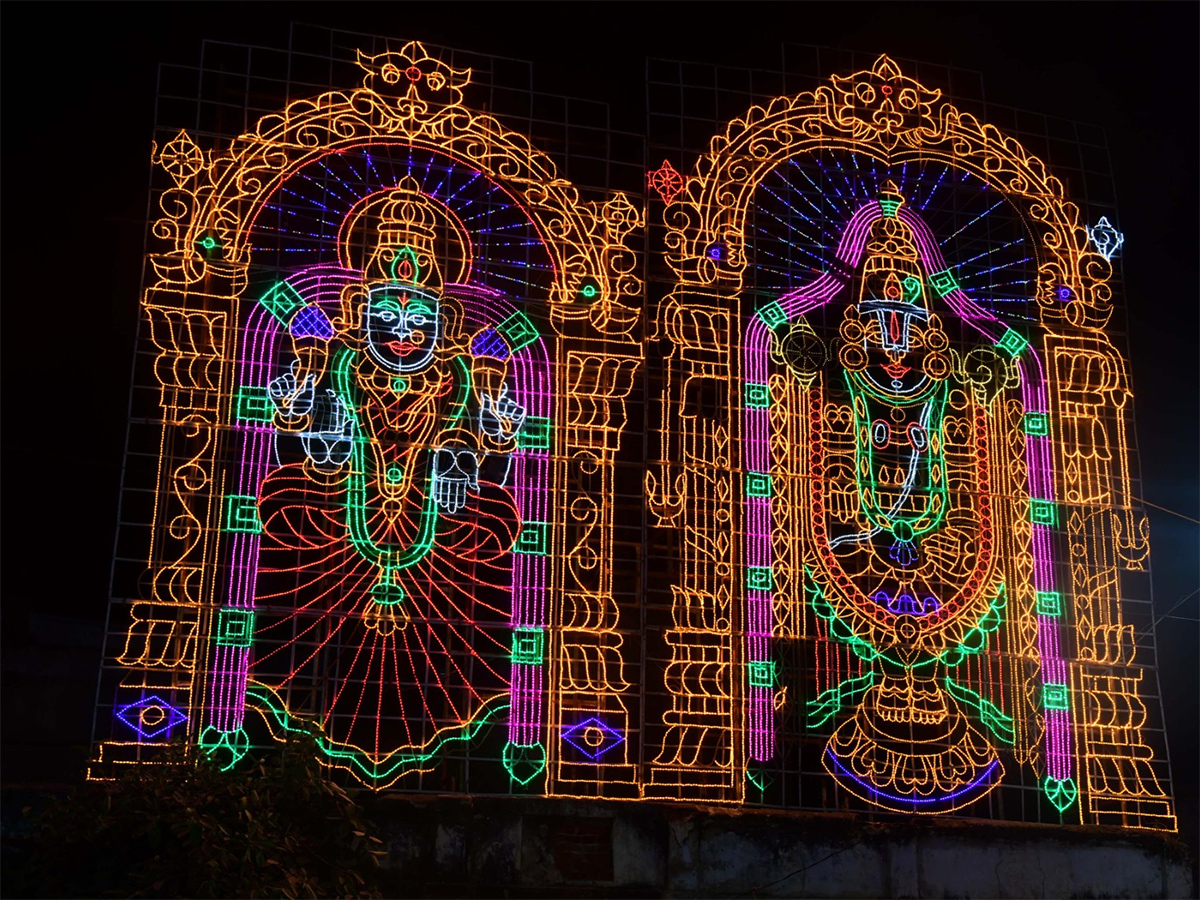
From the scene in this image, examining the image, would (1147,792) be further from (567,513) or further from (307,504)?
(307,504)

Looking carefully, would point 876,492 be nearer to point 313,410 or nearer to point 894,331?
point 894,331

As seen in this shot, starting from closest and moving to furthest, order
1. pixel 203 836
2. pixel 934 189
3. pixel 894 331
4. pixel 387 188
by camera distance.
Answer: pixel 203 836 < pixel 387 188 < pixel 894 331 < pixel 934 189

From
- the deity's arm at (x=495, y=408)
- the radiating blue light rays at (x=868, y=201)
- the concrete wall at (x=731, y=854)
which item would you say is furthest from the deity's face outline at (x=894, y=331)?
the concrete wall at (x=731, y=854)

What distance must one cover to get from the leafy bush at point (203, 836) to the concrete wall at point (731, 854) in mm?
776

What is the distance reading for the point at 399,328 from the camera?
10484 mm

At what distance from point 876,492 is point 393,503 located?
3.27 meters

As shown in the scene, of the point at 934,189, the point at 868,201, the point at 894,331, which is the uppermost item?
the point at 934,189

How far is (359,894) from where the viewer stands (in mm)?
8273

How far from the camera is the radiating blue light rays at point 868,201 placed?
11414 mm

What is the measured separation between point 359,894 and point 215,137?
508 centimetres

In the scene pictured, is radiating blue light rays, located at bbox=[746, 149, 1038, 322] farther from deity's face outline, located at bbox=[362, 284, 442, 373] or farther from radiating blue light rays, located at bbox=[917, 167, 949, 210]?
deity's face outline, located at bbox=[362, 284, 442, 373]

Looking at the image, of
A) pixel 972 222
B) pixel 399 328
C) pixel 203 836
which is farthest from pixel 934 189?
pixel 203 836

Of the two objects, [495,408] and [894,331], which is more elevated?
[894,331]

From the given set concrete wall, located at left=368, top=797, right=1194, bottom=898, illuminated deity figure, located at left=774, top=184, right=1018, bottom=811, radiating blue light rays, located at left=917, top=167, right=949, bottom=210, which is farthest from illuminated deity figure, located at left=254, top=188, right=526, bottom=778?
radiating blue light rays, located at left=917, top=167, right=949, bottom=210
